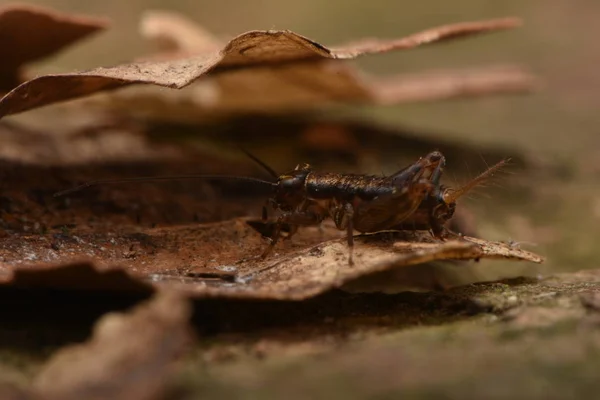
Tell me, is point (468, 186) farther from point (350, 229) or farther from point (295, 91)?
point (295, 91)

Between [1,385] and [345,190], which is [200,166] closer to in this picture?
[345,190]

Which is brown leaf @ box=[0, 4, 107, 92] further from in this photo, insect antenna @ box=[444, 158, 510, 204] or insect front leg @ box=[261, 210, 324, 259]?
insect antenna @ box=[444, 158, 510, 204]

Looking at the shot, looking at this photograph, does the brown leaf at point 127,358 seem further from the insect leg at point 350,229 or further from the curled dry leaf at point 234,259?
the insect leg at point 350,229

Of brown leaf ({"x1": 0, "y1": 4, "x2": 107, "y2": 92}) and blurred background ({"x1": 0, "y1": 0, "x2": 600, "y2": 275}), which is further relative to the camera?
blurred background ({"x1": 0, "y1": 0, "x2": 600, "y2": 275})

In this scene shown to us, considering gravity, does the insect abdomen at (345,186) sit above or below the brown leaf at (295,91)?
below

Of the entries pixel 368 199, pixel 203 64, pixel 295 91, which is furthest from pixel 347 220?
pixel 295 91

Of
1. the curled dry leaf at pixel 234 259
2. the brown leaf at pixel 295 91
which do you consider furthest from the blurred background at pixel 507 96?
the curled dry leaf at pixel 234 259

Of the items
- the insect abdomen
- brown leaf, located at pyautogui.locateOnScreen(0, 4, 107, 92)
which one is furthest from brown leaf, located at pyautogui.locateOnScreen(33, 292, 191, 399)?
brown leaf, located at pyautogui.locateOnScreen(0, 4, 107, 92)
